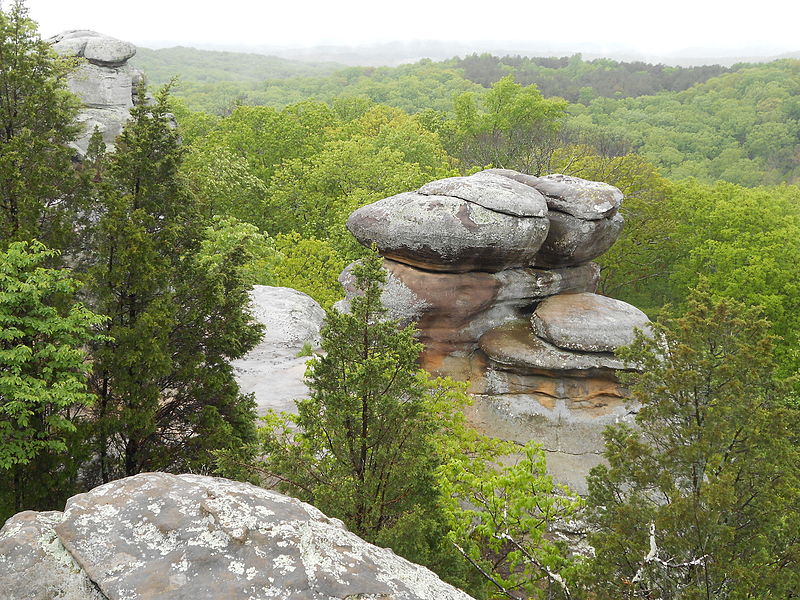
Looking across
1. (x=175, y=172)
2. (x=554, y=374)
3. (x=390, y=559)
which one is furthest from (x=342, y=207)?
(x=390, y=559)

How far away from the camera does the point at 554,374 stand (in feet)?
67.7

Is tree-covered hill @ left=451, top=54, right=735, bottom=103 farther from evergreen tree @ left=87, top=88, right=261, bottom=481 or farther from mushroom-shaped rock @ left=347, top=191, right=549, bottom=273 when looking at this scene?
evergreen tree @ left=87, top=88, right=261, bottom=481

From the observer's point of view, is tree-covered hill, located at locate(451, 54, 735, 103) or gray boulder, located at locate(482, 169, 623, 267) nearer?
gray boulder, located at locate(482, 169, 623, 267)

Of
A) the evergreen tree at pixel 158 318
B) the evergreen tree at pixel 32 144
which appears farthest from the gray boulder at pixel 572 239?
the evergreen tree at pixel 32 144

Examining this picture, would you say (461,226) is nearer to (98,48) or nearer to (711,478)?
(711,478)

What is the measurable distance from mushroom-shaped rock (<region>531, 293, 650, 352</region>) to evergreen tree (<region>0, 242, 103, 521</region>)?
14.9 m

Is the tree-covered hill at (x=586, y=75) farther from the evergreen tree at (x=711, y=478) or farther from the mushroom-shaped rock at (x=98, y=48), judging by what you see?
the evergreen tree at (x=711, y=478)

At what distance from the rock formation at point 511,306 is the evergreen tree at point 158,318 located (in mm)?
9300

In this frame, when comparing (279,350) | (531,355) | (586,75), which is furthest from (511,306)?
(586,75)

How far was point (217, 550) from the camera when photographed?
4.25 metres

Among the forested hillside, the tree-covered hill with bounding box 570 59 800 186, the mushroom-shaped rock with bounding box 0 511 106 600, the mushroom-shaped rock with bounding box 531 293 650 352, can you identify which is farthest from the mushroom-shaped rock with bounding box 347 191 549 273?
the tree-covered hill with bounding box 570 59 800 186

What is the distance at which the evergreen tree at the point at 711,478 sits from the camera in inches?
332

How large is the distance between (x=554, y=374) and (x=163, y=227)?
14.0 m

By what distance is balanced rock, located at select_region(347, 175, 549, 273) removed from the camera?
20047 millimetres
